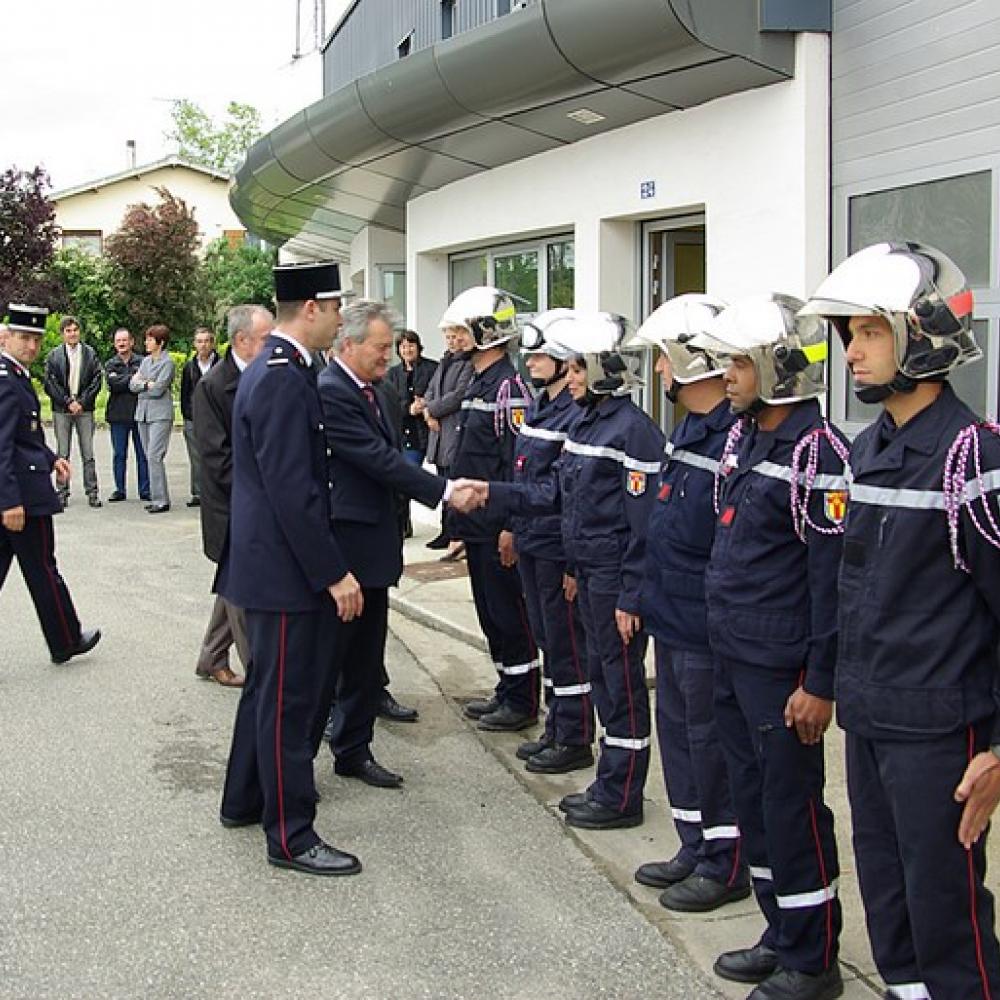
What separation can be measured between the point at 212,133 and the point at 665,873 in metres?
82.2

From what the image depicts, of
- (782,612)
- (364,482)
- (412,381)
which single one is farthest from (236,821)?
(412,381)

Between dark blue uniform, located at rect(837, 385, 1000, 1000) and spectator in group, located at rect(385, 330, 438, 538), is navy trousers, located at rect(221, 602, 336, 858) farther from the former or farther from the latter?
spectator in group, located at rect(385, 330, 438, 538)

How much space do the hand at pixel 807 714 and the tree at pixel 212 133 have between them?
81060 mm

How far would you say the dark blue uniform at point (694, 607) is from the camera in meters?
4.61

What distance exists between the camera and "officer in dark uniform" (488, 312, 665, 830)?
5.55 meters

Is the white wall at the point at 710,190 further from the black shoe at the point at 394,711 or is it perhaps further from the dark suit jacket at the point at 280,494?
the dark suit jacket at the point at 280,494

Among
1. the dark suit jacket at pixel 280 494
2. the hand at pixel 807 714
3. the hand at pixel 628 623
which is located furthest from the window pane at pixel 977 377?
the hand at pixel 807 714

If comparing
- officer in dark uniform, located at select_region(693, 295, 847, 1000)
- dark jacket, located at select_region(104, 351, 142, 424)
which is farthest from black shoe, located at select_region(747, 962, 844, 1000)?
dark jacket, located at select_region(104, 351, 142, 424)

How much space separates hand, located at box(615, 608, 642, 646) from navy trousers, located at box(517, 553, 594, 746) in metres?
0.90

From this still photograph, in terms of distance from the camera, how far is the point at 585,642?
20.6 ft

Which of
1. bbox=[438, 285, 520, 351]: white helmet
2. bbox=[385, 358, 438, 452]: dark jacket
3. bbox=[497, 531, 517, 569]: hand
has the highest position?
bbox=[438, 285, 520, 351]: white helmet

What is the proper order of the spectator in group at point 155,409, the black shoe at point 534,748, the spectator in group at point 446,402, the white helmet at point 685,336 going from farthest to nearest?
1. the spectator in group at point 155,409
2. the spectator in group at point 446,402
3. the black shoe at point 534,748
4. the white helmet at point 685,336

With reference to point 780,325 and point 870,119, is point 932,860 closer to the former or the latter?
point 780,325

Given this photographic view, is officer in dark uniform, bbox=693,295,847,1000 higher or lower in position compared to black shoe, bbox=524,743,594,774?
higher
